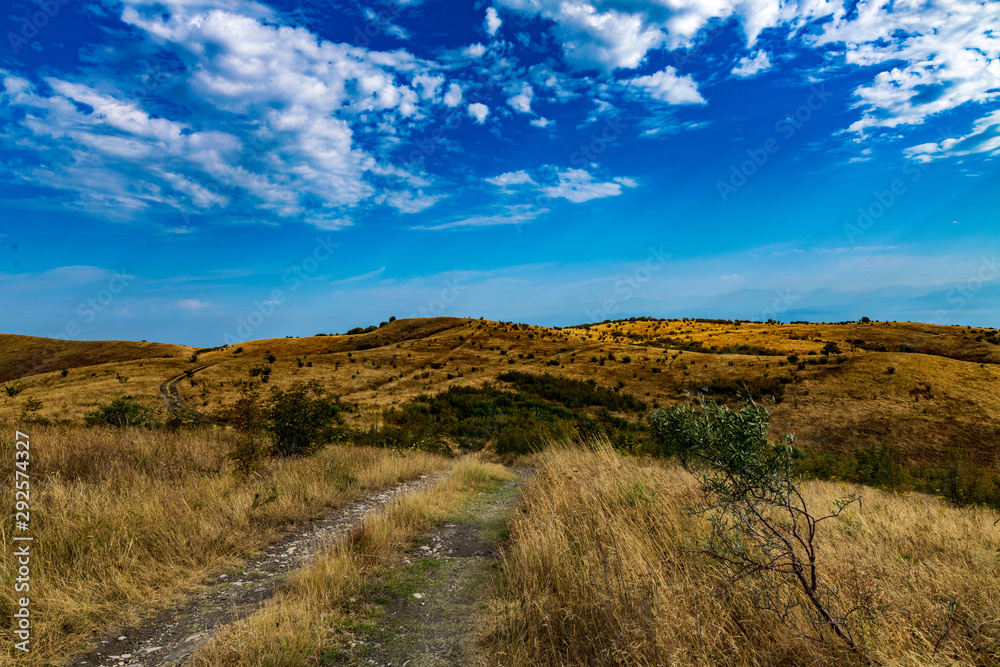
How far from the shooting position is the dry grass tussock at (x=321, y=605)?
3551mm

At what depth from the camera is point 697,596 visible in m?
3.56

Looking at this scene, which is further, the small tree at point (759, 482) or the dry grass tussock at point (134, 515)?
the dry grass tussock at point (134, 515)

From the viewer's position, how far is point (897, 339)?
51.8 metres

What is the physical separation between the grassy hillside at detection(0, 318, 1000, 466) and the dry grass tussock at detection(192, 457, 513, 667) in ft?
43.4

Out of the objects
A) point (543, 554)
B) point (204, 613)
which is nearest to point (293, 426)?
point (204, 613)

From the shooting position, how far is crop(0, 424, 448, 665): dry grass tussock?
14.3 feet

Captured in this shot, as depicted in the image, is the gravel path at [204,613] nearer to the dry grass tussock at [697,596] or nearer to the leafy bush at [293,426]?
the dry grass tussock at [697,596]

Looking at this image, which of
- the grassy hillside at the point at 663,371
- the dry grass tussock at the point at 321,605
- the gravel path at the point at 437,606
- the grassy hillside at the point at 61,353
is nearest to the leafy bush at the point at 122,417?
the grassy hillside at the point at 663,371

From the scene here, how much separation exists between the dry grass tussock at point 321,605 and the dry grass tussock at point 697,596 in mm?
1533

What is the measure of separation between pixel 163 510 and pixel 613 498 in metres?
6.38

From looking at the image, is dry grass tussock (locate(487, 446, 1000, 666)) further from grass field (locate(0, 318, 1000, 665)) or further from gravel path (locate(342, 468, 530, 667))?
gravel path (locate(342, 468, 530, 667))

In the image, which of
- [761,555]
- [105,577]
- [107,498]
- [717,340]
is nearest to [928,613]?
[761,555]

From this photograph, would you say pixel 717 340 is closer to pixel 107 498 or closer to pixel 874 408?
pixel 874 408

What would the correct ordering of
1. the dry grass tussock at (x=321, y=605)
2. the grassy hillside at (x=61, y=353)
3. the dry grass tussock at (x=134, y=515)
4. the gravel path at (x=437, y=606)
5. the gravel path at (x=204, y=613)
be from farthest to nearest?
the grassy hillside at (x=61, y=353), the dry grass tussock at (x=134, y=515), the gravel path at (x=437, y=606), the gravel path at (x=204, y=613), the dry grass tussock at (x=321, y=605)
